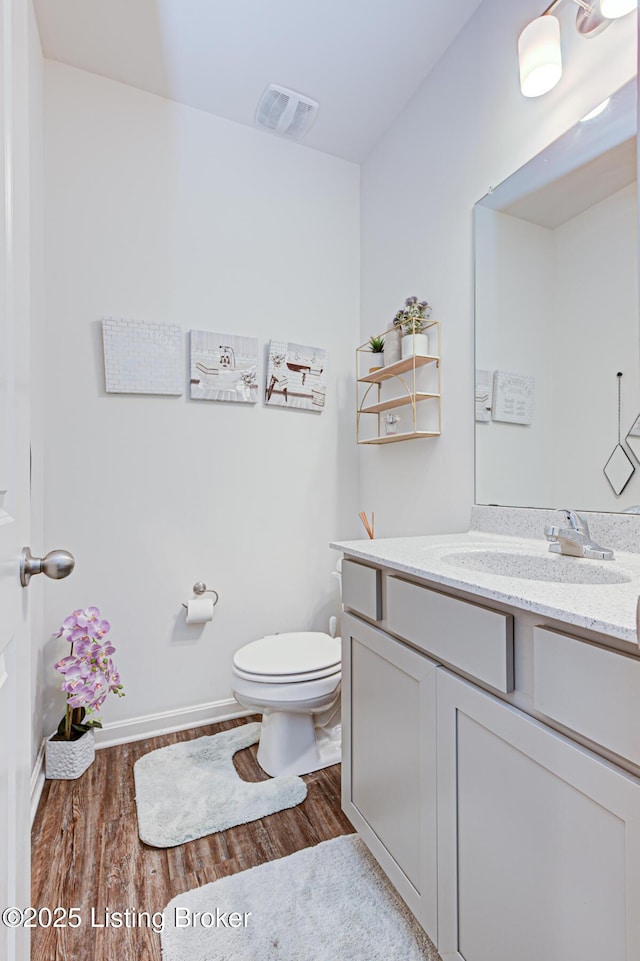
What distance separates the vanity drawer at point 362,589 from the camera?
1.18 meters

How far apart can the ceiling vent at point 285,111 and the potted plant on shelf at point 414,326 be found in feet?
3.27

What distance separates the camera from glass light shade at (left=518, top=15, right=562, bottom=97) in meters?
1.25

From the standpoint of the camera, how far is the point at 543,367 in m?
1.41

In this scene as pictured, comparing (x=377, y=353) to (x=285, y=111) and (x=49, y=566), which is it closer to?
(x=285, y=111)

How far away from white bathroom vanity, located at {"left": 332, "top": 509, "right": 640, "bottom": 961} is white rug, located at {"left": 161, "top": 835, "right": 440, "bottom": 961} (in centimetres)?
9

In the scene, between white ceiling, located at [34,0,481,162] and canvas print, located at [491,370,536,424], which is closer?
canvas print, located at [491,370,536,424]

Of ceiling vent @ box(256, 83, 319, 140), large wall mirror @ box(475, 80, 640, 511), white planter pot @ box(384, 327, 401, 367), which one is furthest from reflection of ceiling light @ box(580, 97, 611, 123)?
ceiling vent @ box(256, 83, 319, 140)

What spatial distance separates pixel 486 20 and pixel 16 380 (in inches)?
78.1

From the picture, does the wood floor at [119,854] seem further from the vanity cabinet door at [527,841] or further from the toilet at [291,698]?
the vanity cabinet door at [527,841]

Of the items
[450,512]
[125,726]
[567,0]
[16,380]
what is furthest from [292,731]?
[567,0]

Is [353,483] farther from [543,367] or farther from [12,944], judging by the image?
[12,944]

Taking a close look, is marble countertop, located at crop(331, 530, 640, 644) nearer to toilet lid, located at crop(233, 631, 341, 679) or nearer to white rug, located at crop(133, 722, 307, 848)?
toilet lid, located at crop(233, 631, 341, 679)

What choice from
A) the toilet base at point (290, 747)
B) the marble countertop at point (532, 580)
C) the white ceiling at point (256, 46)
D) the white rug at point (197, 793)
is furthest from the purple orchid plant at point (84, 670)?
the white ceiling at point (256, 46)

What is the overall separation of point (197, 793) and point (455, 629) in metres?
1.19
